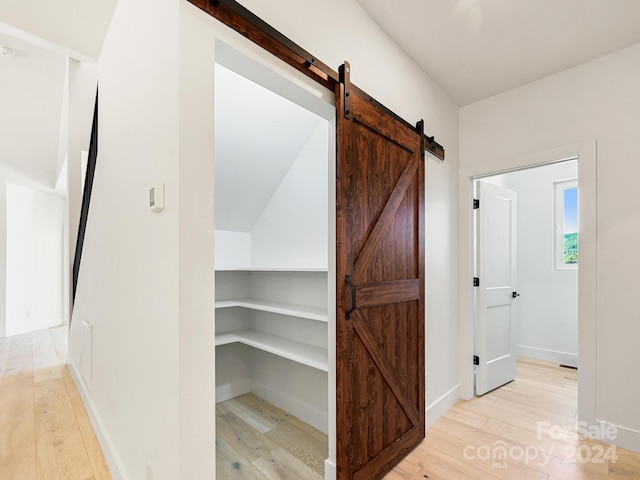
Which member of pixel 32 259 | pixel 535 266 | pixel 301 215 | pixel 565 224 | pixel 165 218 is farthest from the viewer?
pixel 32 259

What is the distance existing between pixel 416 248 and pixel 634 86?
6.28 feet

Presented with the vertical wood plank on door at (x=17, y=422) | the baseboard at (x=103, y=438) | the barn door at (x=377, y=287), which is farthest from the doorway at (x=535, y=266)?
the vertical wood plank on door at (x=17, y=422)

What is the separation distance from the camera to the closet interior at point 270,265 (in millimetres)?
2418

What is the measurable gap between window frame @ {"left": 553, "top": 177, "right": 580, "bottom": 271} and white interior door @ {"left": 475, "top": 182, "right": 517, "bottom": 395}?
3.40 ft

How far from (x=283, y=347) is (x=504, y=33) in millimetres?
2724

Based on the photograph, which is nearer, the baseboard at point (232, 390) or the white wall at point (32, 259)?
the baseboard at point (232, 390)

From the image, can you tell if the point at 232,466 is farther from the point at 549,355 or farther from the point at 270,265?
the point at 549,355

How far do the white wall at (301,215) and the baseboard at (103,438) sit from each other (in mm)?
1680

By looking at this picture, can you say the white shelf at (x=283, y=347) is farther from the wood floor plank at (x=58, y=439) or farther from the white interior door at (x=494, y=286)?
the white interior door at (x=494, y=286)

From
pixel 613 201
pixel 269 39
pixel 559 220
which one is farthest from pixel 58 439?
pixel 559 220

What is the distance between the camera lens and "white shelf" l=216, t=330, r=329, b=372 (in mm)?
2205

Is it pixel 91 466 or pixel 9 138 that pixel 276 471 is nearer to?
pixel 91 466

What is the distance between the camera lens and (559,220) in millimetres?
4172

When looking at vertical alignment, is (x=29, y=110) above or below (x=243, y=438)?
above
